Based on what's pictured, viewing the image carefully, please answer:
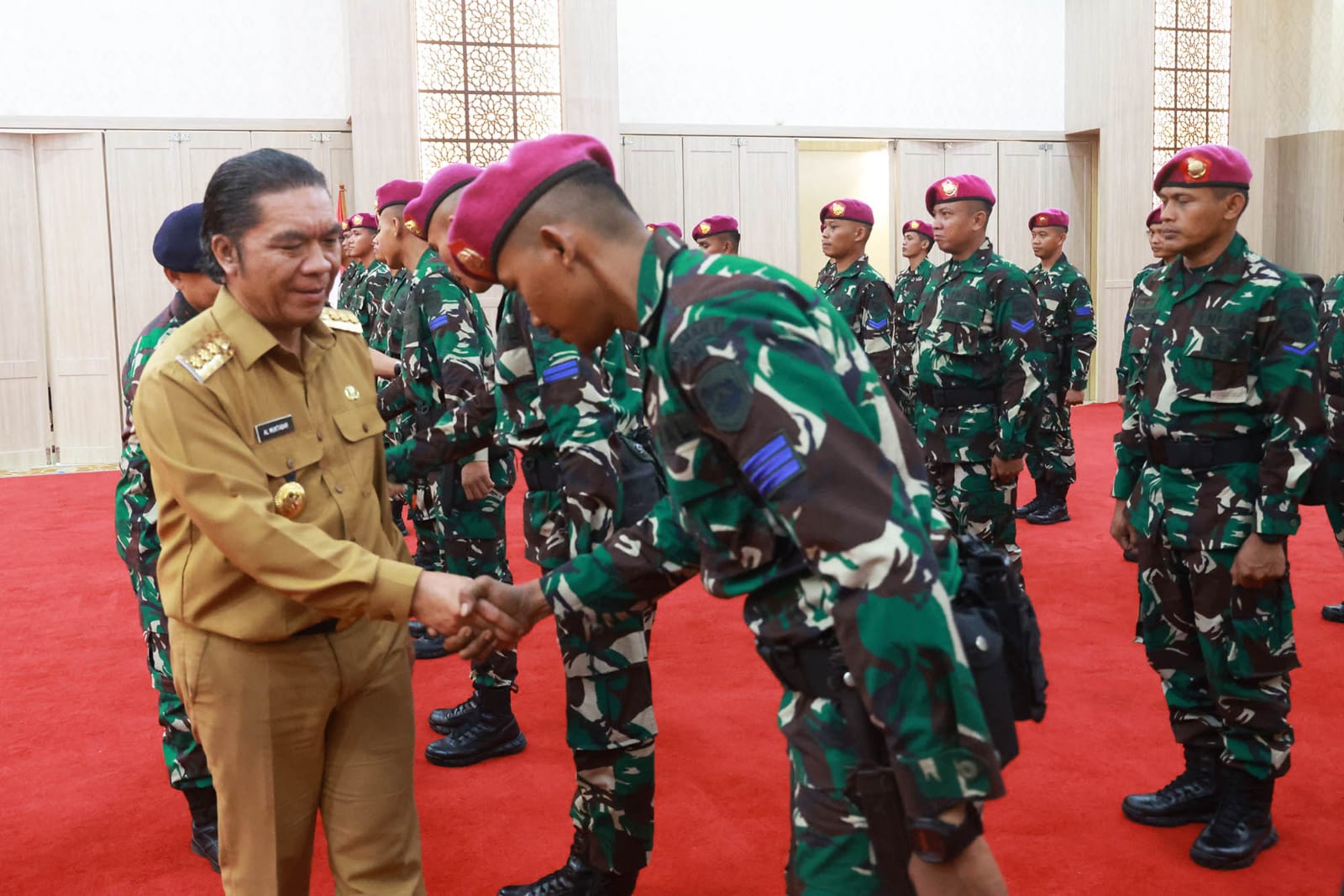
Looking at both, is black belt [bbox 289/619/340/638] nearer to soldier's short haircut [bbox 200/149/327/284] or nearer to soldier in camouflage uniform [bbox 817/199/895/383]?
soldier's short haircut [bbox 200/149/327/284]

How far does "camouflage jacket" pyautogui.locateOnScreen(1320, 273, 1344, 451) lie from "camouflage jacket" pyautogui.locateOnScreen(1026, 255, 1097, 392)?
2.59m

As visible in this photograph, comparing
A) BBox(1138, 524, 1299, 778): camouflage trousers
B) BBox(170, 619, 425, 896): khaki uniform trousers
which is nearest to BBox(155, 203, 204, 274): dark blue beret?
BBox(170, 619, 425, 896): khaki uniform trousers

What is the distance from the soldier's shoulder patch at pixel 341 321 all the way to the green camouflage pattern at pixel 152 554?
2.73 feet

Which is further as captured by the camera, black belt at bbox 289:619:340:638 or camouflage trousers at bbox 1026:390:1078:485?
camouflage trousers at bbox 1026:390:1078:485

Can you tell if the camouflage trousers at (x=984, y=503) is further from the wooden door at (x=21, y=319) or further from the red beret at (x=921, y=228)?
the wooden door at (x=21, y=319)

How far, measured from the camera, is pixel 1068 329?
7.49 meters

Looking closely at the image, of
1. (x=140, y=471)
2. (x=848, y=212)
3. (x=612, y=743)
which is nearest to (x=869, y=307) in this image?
(x=848, y=212)

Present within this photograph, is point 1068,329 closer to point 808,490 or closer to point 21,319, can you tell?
point 808,490

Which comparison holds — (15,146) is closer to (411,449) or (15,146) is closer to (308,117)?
(308,117)

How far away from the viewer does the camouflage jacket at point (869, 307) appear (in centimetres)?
665

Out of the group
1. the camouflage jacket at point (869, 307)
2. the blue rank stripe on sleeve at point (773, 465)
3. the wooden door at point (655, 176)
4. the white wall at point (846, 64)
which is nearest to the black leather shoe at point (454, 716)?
the blue rank stripe on sleeve at point (773, 465)

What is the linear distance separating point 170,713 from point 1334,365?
13.7ft

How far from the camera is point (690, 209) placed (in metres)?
11.2

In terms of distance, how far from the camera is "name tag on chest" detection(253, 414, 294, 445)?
1.89 meters
